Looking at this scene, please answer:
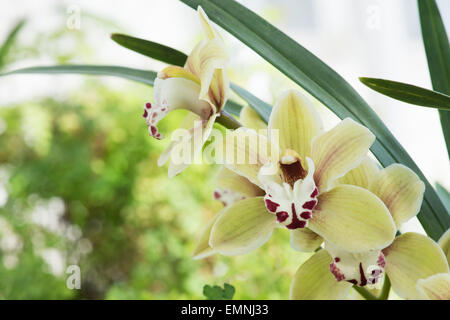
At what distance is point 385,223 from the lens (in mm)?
248

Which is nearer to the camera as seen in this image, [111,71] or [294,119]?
[294,119]

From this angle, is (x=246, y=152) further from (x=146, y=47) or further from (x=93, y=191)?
(x=93, y=191)

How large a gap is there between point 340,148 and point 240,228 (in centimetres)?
7

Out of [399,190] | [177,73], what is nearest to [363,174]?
[399,190]

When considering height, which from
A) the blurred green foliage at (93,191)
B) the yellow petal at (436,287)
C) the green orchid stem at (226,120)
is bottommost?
the yellow petal at (436,287)

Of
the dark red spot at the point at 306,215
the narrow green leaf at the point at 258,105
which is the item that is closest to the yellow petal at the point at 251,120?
the narrow green leaf at the point at 258,105

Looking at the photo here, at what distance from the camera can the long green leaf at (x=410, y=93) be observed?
0.26m

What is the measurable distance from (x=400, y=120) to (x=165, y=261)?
1.37 metres

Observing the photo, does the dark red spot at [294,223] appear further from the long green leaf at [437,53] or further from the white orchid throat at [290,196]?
the long green leaf at [437,53]

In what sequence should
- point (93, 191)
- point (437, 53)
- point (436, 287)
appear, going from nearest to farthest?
point (436, 287) → point (437, 53) → point (93, 191)

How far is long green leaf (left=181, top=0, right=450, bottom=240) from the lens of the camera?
30 centimetres

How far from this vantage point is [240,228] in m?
0.27
